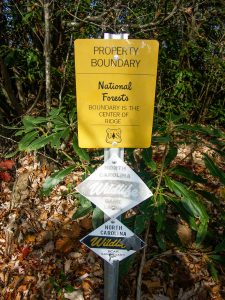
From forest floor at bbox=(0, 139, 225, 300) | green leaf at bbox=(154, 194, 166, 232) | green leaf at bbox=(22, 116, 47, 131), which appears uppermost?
green leaf at bbox=(22, 116, 47, 131)

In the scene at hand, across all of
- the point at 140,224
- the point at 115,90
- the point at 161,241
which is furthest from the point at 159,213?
the point at 115,90

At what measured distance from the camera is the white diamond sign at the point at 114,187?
1.55m

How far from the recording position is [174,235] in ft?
6.60

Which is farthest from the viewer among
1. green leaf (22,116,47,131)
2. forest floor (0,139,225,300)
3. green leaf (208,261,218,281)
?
forest floor (0,139,225,300)

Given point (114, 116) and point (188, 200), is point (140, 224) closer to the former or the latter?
point (188, 200)

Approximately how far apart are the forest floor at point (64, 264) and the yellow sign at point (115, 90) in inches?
48.0

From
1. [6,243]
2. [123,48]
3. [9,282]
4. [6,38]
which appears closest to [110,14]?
[6,38]

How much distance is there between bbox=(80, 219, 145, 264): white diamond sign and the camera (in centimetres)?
165

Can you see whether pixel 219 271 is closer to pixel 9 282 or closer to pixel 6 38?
pixel 9 282

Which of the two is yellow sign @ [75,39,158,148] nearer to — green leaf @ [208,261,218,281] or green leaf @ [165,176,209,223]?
green leaf @ [165,176,209,223]

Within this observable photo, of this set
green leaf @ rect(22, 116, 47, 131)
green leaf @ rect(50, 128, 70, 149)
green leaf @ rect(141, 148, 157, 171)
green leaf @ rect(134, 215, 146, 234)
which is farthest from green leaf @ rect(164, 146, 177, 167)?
green leaf @ rect(22, 116, 47, 131)

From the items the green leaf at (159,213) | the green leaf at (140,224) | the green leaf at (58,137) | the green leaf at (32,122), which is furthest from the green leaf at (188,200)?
the green leaf at (32,122)

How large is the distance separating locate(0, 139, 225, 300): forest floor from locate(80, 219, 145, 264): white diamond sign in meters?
0.72

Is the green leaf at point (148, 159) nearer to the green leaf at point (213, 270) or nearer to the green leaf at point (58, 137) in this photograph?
the green leaf at point (58, 137)
